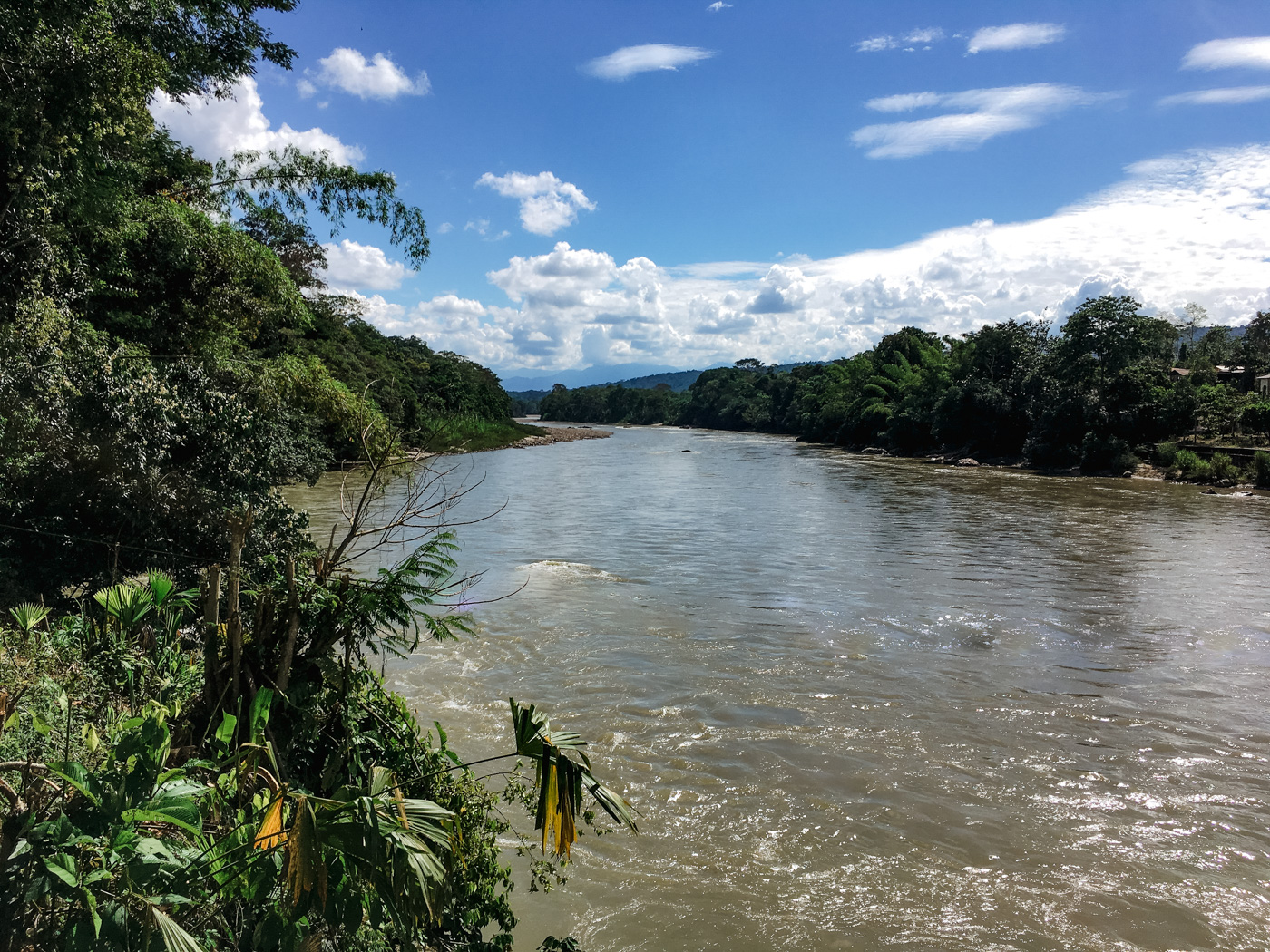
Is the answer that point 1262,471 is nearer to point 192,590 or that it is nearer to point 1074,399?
point 1074,399

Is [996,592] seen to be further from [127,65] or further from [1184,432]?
[1184,432]

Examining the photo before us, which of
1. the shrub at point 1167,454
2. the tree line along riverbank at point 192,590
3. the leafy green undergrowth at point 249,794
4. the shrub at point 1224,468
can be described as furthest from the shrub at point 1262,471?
the leafy green undergrowth at point 249,794

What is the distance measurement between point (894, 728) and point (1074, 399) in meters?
38.9

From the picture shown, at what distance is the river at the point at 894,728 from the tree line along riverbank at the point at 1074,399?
64.6 feet

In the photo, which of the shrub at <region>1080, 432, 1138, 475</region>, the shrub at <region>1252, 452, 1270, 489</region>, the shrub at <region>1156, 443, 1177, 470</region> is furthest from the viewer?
the shrub at <region>1080, 432, 1138, 475</region>

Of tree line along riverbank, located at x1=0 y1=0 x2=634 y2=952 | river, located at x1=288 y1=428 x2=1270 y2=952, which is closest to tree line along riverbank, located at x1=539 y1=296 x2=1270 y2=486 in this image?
river, located at x1=288 y1=428 x2=1270 y2=952

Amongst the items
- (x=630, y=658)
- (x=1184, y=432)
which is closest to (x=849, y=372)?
(x=1184, y=432)

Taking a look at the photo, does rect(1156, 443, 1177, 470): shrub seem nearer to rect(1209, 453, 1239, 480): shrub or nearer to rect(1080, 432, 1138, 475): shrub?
rect(1080, 432, 1138, 475): shrub

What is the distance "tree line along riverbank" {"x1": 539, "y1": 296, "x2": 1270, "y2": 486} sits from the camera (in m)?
35.4

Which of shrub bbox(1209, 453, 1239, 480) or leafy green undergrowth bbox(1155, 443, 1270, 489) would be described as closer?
leafy green undergrowth bbox(1155, 443, 1270, 489)

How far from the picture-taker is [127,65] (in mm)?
7270

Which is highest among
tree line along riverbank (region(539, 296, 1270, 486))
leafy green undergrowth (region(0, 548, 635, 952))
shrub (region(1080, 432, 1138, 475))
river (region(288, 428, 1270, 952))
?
tree line along riverbank (region(539, 296, 1270, 486))

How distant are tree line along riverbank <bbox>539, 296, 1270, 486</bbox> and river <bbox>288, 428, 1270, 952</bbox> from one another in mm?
19692

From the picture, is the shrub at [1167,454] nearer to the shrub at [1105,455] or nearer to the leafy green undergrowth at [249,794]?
the shrub at [1105,455]
